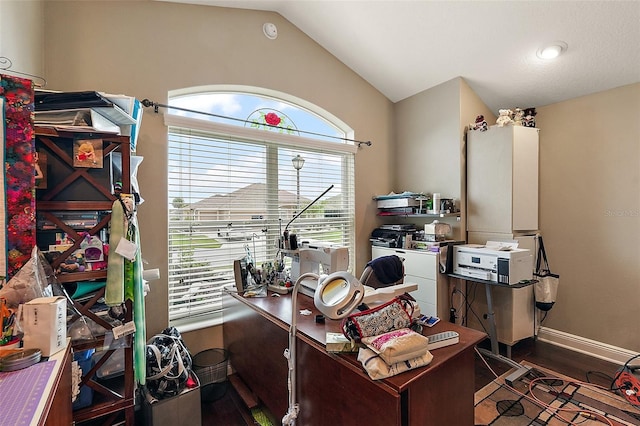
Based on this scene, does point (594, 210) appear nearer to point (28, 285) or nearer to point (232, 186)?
point (232, 186)

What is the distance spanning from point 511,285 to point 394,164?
1869 millimetres

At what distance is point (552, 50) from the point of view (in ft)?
7.47

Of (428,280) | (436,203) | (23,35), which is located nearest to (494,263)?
(428,280)

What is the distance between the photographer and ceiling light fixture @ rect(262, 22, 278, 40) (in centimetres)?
264

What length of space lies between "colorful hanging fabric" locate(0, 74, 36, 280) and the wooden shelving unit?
0.13 m

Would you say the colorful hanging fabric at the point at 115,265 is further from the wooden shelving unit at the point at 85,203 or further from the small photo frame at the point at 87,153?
Answer: the small photo frame at the point at 87,153

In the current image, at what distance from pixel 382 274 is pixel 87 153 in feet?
5.33

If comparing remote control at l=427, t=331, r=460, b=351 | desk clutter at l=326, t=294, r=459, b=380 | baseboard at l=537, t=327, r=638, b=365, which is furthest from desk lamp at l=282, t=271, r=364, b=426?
baseboard at l=537, t=327, r=638, b=365

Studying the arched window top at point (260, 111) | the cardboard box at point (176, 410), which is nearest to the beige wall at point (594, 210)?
the arched window top at point (260, 111)

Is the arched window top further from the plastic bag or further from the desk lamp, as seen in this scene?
the desk lamp

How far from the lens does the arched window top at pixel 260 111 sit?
239 cm

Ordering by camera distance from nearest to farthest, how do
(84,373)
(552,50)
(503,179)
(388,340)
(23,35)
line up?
(388,340) → (84,373) → (23,35) → (552,50) → (503,179)

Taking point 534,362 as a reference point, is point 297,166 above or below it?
above

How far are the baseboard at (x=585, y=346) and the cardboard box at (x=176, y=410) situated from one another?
11.1ft
